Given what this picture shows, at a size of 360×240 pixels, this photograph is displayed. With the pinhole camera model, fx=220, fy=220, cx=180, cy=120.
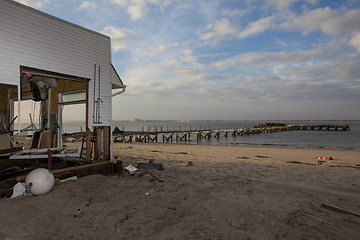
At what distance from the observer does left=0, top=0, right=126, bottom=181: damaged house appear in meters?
6.68

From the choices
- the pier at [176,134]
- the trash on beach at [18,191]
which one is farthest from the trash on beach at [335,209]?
the pier at [176,134]

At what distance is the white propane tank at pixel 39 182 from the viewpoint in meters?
5.83

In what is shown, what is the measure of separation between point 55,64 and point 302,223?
28.3ft

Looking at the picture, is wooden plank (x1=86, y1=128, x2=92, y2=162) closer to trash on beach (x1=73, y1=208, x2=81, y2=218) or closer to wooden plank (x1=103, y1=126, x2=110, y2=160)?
wooden plank (x1=103, y1=126, x2=110, y2=160)

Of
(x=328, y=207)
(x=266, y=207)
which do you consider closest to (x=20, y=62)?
(x=266, y=207)

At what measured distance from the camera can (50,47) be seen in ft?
24.9

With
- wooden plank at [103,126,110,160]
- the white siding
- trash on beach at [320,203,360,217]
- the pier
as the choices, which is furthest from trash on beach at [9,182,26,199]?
the pier

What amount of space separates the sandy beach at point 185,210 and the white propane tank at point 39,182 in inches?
7.3

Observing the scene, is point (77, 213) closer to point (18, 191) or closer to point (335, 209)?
point (18, 191)

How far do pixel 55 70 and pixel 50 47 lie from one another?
789 mm

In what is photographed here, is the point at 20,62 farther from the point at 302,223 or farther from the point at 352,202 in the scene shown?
the point at 352,202

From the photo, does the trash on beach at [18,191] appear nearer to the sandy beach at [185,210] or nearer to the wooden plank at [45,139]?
the sandy beach at [185,210]

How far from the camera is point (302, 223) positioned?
4703mm

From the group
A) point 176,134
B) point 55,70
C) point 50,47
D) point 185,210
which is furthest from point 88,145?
point 176,134
